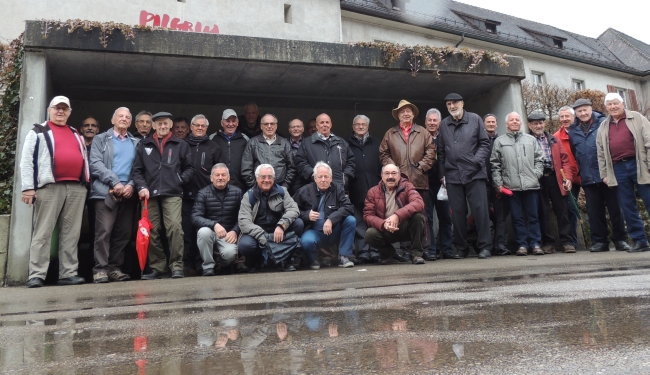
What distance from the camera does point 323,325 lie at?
274 centimetres

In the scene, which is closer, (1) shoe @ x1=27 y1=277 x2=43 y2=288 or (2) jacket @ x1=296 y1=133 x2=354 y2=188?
(1) shoe @ x1=27 y1=277 x2=43 y2=288

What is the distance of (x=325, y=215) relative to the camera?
24.7 feet

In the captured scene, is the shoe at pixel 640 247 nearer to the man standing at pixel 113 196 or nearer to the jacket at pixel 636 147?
the jacket at pixel 636 147

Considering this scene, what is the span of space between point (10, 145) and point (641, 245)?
28.0ft

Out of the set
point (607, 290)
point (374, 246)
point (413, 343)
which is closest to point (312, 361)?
point (413, 343)

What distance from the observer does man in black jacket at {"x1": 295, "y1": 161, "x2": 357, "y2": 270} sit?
Answer: 7.34 meters

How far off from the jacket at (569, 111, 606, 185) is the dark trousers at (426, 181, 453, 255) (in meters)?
2.06

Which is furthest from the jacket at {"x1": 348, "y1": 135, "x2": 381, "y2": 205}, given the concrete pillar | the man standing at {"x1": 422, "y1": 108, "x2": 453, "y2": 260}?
the concrete pillar

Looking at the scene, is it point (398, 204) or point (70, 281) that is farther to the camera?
point (398, 204)

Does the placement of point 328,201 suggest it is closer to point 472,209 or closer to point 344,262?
point 344,262

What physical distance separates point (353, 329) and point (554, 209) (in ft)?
22.9

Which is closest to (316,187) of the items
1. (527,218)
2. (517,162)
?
(517,162)

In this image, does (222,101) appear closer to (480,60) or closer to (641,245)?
(480,60)

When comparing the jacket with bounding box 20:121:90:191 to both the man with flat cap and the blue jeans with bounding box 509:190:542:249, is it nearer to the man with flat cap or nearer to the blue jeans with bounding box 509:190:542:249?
the man with flat cap
